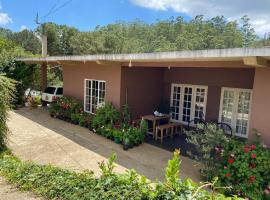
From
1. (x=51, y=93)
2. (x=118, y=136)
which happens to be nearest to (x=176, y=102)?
(x=118, y=136)

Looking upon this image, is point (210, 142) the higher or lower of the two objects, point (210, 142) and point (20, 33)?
the lower

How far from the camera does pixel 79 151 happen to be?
752 centimetres

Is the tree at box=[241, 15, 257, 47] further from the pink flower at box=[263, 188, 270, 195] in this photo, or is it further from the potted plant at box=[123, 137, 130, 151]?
the pink flower at box=[263, 188, 270, 195]

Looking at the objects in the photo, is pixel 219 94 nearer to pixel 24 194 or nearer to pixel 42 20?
pixel 24 194

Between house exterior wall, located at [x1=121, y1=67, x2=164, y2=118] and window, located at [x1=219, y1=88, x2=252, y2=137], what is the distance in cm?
287

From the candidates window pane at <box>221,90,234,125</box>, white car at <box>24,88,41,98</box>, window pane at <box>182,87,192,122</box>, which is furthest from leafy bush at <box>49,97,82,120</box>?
window pane at <box>221,90,234,125</box>

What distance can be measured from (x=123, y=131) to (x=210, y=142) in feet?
11.0

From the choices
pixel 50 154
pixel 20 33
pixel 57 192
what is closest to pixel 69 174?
pixel 57 192

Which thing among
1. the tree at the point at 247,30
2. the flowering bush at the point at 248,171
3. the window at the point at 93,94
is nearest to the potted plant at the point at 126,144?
the window at the point at 93,94

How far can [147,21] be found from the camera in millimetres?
47344

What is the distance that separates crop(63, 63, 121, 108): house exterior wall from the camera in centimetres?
952

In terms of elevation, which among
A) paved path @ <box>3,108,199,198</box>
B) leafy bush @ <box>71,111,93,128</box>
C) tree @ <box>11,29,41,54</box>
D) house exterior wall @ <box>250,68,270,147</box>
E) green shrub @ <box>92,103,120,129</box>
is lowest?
paved path @ <box>3,108,199,198</box>

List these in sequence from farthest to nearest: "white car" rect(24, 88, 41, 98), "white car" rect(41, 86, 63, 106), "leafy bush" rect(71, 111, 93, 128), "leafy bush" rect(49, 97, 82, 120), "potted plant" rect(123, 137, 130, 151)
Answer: "white car" rect(24, 88, 41, 98) → "white car" rect(41, 86, 63, 106) → "leafy bush" rect(49, 97, 82, 120) → "leafy bush" rect(71, 111, 93, 128) → "potted plant" rect(123, 137, 130, 151)

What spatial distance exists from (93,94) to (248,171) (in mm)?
7587
